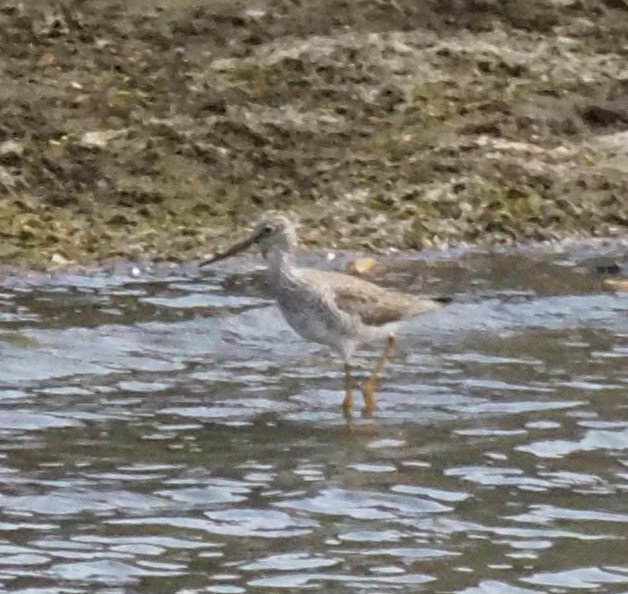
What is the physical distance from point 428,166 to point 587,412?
515 cm

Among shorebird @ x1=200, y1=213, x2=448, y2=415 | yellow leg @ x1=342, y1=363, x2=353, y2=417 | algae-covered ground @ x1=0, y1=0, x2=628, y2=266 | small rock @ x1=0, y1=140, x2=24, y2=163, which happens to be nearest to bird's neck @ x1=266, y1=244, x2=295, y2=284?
shorebird @ x1=200, y1=213, x2=448, y2=415

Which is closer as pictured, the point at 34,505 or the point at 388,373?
the point at 34,505

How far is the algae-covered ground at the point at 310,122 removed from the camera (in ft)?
43.2

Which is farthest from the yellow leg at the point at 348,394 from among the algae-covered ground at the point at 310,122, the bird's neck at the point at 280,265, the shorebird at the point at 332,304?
the algae-covered ground at the point at 310,122

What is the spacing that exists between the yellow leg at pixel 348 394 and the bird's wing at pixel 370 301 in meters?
0.34

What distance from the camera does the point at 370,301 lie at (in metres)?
10.3

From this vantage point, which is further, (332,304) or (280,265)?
(280,265)

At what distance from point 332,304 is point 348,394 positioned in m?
0.69

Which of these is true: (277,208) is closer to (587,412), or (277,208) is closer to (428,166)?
(428,166)

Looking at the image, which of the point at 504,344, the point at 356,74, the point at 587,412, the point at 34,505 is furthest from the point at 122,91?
the point at 34,505

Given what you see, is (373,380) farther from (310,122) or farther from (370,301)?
(310,122)

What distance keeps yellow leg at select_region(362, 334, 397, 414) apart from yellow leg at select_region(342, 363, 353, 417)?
A: 70 mm

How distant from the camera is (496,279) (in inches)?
483

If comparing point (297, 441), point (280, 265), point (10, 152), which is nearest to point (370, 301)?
point (280, 265)
